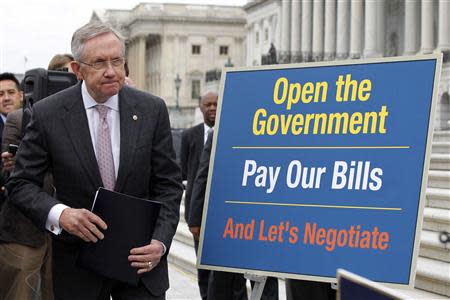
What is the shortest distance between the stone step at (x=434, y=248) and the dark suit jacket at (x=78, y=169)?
15.9ft

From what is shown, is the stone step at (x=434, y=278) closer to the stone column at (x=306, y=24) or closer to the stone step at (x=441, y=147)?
the stone step at (x=441, y=147)

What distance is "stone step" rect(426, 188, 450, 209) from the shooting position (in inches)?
416

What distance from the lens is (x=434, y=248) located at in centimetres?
925

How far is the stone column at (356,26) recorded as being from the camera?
52.6m

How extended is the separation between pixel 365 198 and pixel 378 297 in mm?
2376

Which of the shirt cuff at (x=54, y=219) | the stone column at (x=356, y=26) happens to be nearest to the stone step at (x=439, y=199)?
the shirt cuff at (x=54, y=219)

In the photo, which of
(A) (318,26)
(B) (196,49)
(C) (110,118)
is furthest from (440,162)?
(B) (196,49)

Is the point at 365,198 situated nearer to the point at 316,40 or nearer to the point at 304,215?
the point at 304,215

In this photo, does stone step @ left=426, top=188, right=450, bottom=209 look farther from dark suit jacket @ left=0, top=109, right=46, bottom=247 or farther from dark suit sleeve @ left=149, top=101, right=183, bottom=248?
dark suit sleeve @ left=149, top=101, right=183, bottom=248

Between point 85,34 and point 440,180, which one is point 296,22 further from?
point 85,34

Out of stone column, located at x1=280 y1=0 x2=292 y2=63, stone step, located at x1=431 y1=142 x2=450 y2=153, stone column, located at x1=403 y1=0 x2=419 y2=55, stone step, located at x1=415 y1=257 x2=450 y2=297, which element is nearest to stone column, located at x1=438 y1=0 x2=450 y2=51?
stone column, located at x1=403 y1=0 x2=419 y2=55

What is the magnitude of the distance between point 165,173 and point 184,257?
27.2 ft

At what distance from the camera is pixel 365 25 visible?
51594 millimetres

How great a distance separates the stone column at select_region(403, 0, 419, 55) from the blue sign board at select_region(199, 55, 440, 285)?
4368 cm
